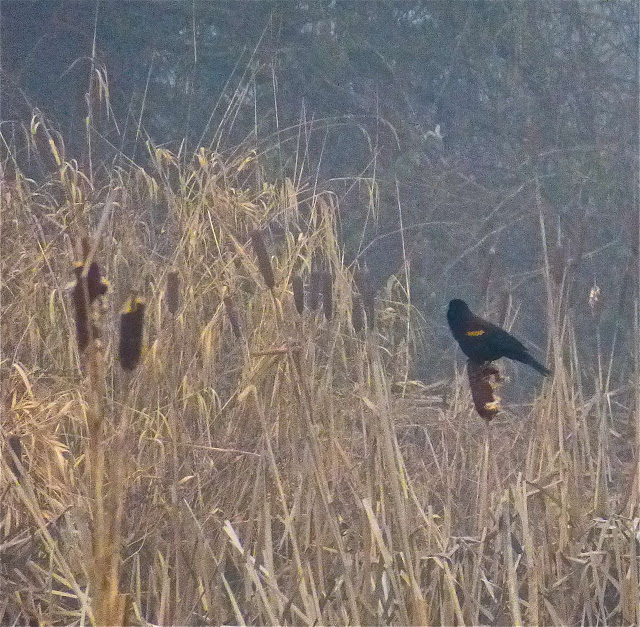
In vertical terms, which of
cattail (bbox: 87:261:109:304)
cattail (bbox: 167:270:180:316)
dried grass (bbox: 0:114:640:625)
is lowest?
dried grass (bbox: 0:114:640:625)

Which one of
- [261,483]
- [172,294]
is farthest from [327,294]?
[261,483]

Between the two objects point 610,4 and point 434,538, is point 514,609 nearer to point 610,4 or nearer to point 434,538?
point 434,538

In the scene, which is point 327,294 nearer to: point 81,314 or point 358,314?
point 358,314

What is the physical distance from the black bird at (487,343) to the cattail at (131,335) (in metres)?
0.53

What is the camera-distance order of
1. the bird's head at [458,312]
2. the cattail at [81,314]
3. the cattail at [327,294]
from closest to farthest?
the cattail at [81,314], the cattail at [327,294], the bird's head at [458,312]

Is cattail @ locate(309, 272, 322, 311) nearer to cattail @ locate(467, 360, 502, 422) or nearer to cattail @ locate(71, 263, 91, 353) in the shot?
cattail @ locate(467, 360, 502, 422)

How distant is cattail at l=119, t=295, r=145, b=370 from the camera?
3.00 feet

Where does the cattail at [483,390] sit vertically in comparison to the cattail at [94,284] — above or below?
below

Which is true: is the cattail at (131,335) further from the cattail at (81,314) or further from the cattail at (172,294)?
the cattail at (172,294)

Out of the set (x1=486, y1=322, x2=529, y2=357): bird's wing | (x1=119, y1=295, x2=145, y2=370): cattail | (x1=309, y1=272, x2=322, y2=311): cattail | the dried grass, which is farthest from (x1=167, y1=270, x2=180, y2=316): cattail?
(x1=486, y1=322, x2=529, y2=357): bird's wing

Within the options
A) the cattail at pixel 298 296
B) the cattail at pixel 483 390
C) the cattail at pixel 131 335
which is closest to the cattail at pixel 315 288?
the cattail at pixel 298 296

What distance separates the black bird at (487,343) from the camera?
1.27 metres

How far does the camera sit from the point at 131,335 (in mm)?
916

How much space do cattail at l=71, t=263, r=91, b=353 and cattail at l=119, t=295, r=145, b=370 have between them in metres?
0.05
